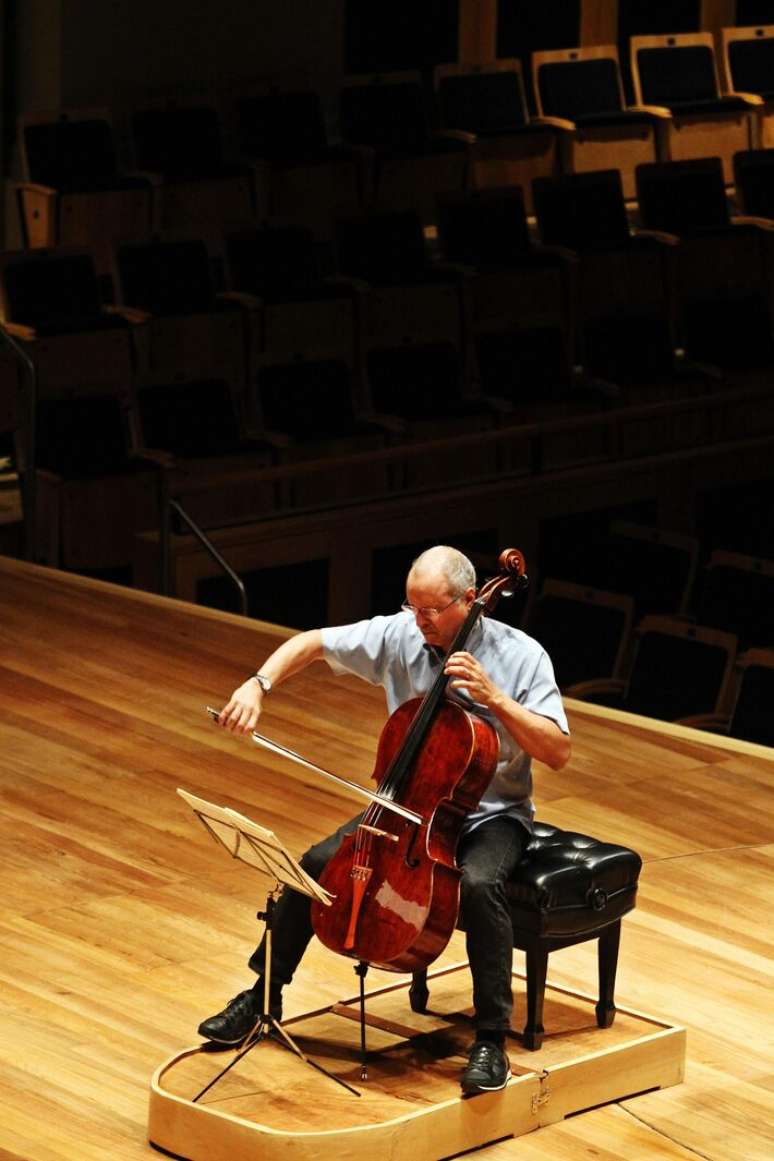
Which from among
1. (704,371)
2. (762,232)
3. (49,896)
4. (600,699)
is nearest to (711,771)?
(600,699)

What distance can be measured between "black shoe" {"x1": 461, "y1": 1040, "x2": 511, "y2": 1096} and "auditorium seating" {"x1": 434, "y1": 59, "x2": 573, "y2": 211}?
6.68ft

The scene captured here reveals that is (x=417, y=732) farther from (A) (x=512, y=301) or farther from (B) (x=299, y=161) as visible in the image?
(B) (x=299, y=161)

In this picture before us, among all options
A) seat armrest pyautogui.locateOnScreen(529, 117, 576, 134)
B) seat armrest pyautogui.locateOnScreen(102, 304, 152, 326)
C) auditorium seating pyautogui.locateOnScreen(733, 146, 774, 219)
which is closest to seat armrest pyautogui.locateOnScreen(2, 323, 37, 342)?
seat armrest pyautogui.locateOnScreen(102, 304, 152, 326)

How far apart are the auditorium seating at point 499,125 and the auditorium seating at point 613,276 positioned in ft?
0.73

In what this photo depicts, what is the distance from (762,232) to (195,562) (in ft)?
3.49

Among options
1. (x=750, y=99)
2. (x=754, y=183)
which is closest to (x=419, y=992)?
(x=754, y=183)

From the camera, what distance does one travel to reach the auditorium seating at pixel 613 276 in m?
2.53

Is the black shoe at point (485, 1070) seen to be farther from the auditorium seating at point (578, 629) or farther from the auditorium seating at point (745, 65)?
the auditorium seating at point (745, 65)

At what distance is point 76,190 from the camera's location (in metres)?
2.60

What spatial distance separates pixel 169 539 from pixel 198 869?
2.20 ft

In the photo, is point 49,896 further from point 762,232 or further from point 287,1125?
point 762,232

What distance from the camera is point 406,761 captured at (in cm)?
103

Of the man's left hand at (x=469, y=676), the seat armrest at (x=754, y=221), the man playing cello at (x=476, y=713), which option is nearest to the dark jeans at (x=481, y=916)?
the man playing cello at (x=476, y=713)

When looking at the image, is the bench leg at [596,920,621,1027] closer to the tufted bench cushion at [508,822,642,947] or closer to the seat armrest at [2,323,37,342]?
the tufted bench cushion at [508,822,642,947]
